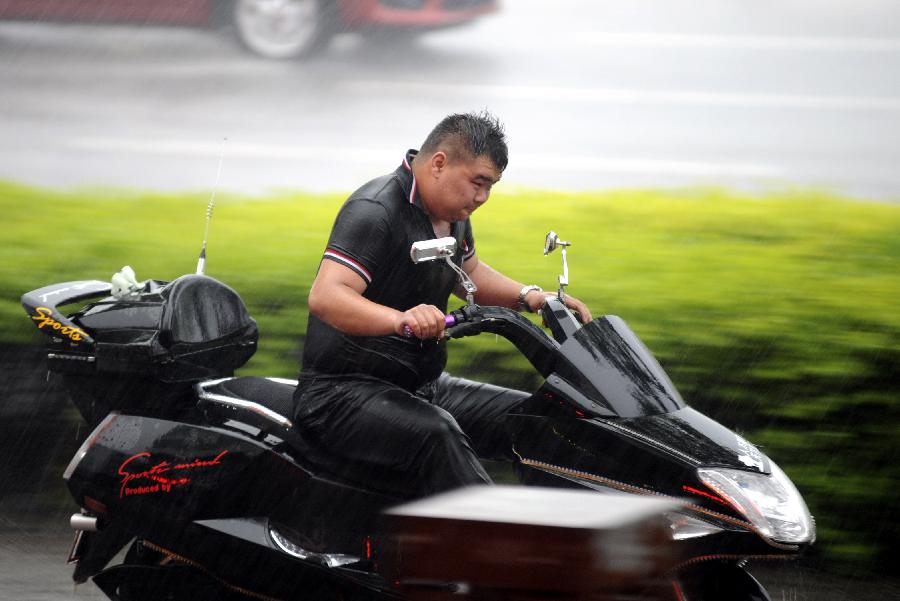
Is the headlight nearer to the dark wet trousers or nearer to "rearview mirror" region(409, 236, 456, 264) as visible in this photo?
the dark wet trousers

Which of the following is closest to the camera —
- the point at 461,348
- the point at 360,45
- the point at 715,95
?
the point at 461,348

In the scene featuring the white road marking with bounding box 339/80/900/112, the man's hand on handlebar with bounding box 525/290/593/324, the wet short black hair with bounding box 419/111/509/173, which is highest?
the white road marking with bounding box 339/80/900/112

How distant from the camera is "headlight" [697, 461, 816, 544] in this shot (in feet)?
9.60

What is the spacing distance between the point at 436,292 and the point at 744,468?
1.03 meters

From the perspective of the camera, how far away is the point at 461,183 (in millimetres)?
3504

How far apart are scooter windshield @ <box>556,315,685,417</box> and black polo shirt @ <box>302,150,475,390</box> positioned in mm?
492

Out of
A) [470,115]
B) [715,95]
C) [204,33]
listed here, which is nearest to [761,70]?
[715,95]

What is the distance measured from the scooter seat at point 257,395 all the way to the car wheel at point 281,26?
8011 millimetres

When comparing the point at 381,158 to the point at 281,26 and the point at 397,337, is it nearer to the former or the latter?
the point at 281,26

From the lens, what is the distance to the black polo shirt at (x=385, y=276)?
11.3 feet

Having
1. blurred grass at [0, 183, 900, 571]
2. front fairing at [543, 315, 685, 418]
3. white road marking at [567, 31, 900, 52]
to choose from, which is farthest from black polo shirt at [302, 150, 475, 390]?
white road marking at [567, 31, 900, 52]

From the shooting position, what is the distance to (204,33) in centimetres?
1183

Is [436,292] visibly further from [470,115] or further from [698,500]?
[698,500]

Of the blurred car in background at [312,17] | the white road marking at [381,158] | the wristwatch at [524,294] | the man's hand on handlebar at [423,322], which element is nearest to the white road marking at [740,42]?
the blurred car in background at [312,17]
